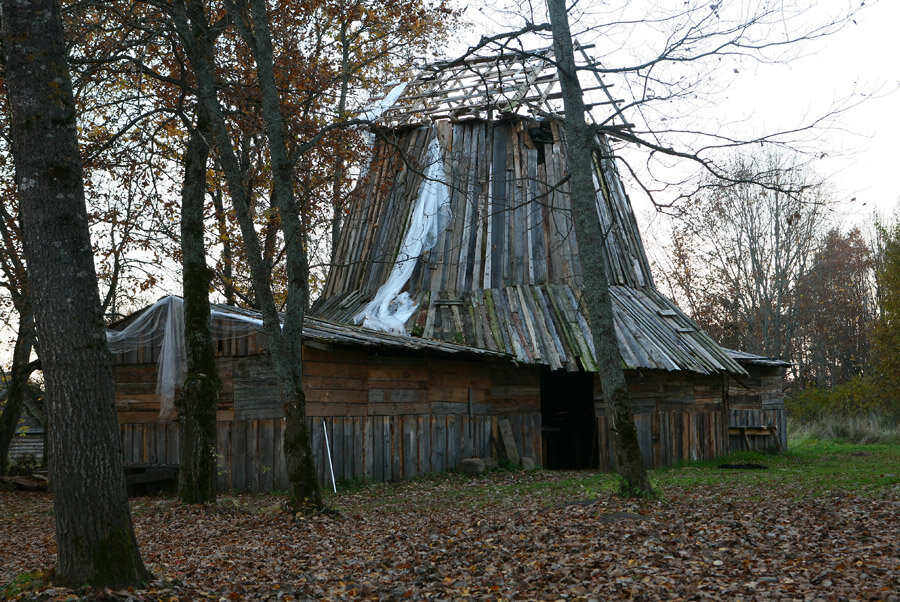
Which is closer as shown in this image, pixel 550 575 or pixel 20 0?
pixel 20 0

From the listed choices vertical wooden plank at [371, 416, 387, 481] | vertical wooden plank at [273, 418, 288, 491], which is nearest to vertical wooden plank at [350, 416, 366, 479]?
vertical wooden plank at [371, 416, 387, 481]

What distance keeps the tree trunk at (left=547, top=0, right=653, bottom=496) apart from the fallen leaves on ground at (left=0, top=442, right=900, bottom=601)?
591mm

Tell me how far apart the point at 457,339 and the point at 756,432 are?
34.4 ft

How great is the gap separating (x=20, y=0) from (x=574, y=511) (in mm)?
7530

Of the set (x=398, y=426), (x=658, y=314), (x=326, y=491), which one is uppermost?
(x=658, y=314)

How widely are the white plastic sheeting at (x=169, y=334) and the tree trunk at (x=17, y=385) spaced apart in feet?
12.4

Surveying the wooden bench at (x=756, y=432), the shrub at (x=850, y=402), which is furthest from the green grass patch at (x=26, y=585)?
the shrub at (x=850, y=402)

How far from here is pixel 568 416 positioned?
2156 centimetres

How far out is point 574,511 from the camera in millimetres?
9180

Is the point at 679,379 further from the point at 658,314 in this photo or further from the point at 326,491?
the point at 326,491

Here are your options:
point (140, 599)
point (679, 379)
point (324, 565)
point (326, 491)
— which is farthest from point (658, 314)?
point (140, 599)

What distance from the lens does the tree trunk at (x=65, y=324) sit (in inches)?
215

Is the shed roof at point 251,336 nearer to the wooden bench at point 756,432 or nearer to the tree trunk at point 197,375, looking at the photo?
the tree trunk at point 197,375

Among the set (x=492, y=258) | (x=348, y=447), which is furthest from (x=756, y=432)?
(x=348, y=447)
